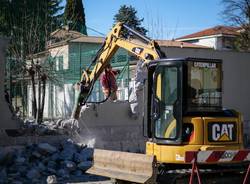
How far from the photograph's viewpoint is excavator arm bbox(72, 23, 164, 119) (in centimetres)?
1280

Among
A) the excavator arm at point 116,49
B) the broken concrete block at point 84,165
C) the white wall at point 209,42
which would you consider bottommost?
the broken concrete block at point 84,165

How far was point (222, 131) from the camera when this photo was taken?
974cm

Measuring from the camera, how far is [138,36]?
13625mm

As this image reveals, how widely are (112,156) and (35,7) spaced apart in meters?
24.5

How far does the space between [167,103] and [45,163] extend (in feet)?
17.6

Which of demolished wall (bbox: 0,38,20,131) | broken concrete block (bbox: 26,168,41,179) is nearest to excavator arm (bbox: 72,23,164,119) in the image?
demolished wall (bbox: 0,38,20,131)

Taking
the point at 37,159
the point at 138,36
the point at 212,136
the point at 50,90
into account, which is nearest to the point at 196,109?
the point at 212,136

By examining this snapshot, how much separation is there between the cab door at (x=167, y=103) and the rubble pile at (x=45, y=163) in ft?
11.8

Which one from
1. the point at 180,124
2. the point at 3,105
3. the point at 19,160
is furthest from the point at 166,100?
the point at 3,105

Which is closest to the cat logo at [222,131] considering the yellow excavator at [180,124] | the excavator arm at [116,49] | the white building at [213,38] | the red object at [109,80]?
the yellow excavator at [180,124]

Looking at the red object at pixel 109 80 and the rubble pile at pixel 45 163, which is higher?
the red object at pixel 109 80

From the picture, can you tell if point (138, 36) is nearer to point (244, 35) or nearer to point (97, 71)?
point (97, 71)

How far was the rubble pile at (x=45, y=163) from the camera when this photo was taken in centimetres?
1297

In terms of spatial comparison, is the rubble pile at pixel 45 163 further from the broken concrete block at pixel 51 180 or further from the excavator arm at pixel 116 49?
the excavator arm at pixel 116 49
